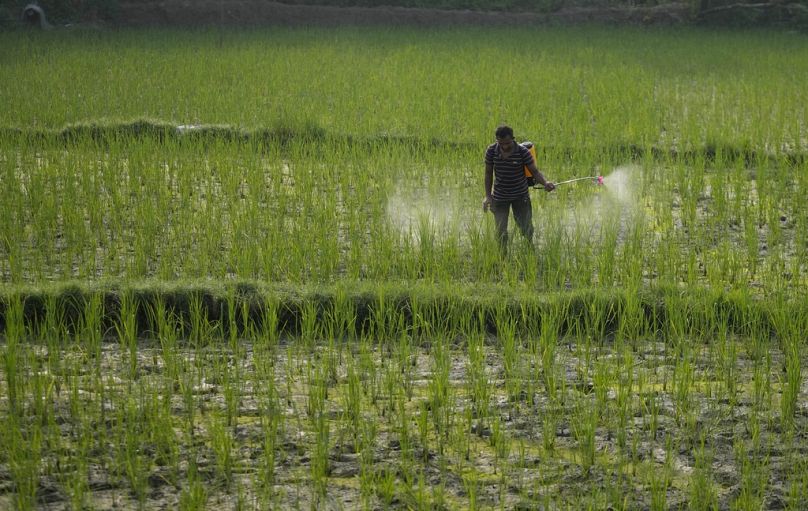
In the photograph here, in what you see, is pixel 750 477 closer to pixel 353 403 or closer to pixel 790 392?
pixel 790 392

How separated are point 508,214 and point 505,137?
0.49 meters

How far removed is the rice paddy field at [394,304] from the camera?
138 inches

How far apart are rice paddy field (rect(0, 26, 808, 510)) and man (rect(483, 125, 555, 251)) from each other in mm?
116

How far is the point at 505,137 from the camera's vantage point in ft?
18.2

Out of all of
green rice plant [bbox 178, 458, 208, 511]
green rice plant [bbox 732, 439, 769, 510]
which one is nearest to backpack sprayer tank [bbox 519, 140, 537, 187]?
green rice plant [bbox 732, 439, 769, 510]

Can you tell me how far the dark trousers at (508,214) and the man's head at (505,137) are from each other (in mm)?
320

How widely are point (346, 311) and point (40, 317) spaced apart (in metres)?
1.41

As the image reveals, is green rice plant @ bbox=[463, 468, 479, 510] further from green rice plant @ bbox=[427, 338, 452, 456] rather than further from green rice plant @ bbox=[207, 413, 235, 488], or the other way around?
green rice plant @ bbox=[207, 413, 235, 488]

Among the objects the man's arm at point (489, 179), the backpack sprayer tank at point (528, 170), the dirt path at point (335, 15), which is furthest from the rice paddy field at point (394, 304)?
the dirt path at point (335, 15)

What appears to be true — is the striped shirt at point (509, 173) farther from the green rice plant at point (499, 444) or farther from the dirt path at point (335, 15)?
the dirt path at point (335, 15)

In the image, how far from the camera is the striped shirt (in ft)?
18.9

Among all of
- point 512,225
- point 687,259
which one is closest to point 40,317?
point 512,225

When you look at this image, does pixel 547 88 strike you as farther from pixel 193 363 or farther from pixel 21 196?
pixel 193 363

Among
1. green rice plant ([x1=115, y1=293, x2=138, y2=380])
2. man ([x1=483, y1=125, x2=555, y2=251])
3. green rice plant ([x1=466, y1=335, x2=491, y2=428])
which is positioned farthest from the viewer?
man ([x1=483, y1=125, x2=555, y2=251])
